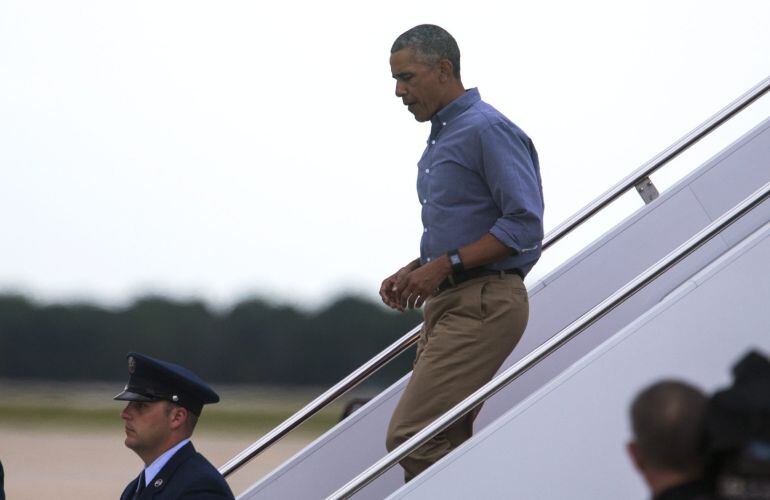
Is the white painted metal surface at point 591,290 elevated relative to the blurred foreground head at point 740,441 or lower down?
lower down

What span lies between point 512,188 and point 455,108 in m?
0.39

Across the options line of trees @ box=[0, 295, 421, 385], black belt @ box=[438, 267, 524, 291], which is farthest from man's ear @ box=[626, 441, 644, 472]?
line of trees @ box=[0, 295, 421, 385]

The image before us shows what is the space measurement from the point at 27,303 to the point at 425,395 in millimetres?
32289

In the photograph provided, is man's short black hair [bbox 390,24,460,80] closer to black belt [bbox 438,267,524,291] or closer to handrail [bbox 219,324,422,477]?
black belt [bbox 438,267,524,291]

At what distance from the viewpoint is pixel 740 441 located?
214 centimetres

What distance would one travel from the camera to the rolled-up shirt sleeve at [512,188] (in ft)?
13.5

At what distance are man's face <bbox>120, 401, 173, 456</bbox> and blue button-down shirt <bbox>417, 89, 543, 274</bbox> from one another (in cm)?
99

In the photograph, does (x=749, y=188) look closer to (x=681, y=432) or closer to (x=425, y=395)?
(x=425, y=395)

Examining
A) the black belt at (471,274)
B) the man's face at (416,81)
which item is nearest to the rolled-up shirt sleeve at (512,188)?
the black belt at (471,274)

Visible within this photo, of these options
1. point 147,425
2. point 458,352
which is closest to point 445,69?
point 458,352

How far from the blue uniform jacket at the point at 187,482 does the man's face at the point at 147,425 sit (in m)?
0.10

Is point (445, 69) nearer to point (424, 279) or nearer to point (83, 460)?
point (424, 279)

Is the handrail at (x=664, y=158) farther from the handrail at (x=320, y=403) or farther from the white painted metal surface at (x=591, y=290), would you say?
the handrail at (x=320, y=403)

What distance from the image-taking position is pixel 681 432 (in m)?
2.25
